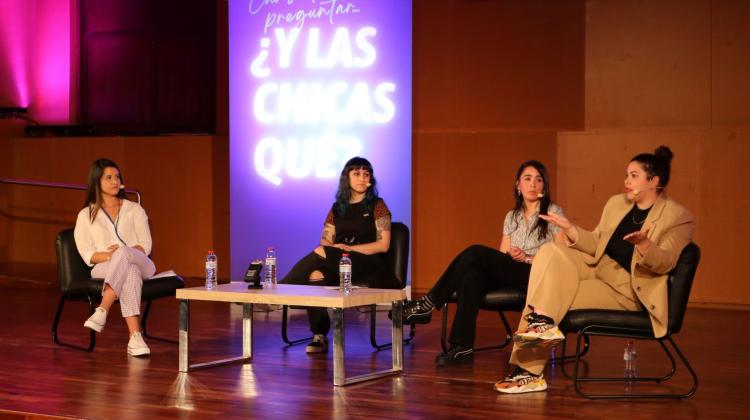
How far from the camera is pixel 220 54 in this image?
9.38 m

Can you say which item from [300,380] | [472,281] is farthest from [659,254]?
[300,380]

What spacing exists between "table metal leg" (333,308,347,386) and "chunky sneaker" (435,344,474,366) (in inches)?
26.9

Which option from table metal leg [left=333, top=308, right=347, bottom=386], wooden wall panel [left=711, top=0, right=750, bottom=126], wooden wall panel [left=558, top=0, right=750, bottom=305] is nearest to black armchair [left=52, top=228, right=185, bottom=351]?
table metal leg [left=333, top=308, right=347, bottom=386]

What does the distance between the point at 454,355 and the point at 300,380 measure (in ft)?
2.72

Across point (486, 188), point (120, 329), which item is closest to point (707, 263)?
point (486, 188)

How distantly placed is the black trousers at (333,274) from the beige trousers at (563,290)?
1254 mm

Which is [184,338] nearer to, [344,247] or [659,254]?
[344,247]

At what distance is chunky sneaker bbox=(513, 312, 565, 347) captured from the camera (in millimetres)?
4191

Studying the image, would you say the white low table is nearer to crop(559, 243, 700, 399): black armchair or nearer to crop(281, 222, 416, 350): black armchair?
crop(281, 222, 416, 350): black armchair

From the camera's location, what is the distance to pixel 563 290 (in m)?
4.34

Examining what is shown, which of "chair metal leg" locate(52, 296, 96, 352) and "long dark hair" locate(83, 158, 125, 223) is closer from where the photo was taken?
"chair metal leg" locate(52, 296, 96, 352)

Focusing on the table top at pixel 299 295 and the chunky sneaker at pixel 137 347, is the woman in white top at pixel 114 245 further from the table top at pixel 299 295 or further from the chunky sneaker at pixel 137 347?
the table top at pixel 299 295

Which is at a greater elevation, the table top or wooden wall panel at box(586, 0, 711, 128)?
wooden wall panel at box(586, 0, 711, 128)

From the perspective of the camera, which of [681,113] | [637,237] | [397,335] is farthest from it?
[681,113]
